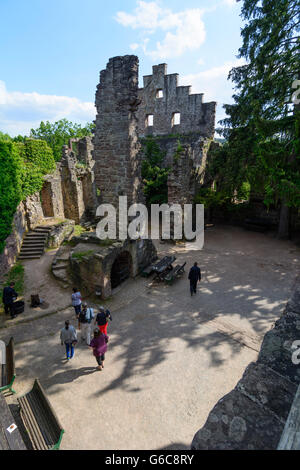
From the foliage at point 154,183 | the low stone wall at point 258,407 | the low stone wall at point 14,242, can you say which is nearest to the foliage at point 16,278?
the low stone wall at point 14,242

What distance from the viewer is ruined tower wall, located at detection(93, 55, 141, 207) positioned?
8.24 meters

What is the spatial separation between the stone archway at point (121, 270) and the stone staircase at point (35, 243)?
169 inches

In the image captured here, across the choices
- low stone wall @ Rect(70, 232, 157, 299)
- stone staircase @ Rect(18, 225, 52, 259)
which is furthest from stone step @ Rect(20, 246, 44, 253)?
low stone wall @ Rect(70, 232, 157, 299)

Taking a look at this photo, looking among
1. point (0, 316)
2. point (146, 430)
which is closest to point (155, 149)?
point (0, 316)

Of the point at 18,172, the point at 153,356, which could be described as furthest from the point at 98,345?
the point at 18,172

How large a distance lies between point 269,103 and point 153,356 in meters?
13.3

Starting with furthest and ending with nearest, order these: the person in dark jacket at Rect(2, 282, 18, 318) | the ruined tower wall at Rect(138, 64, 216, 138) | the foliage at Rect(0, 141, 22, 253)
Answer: the ruined tower wall at Rect(138, 64, 216, 138)
the foliage at Rect(0, 141, 22, 253)
the person in dark jacket at Rect(2, 282, 18, 318)

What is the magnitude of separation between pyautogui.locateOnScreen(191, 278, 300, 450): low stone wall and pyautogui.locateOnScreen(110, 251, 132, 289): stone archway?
7.78 meters

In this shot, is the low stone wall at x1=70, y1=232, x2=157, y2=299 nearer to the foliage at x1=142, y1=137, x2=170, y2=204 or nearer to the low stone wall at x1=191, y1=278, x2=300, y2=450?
the low stone wall at x1=191, y1=278, x2=300, y2=450

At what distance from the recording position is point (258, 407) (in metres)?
1.76

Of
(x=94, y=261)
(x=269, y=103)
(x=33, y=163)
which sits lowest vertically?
(x=94, y=261)

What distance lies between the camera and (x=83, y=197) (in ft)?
64.5

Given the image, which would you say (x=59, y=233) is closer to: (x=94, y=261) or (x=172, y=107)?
(x=94, y=261)

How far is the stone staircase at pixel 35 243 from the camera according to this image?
11856 mm
